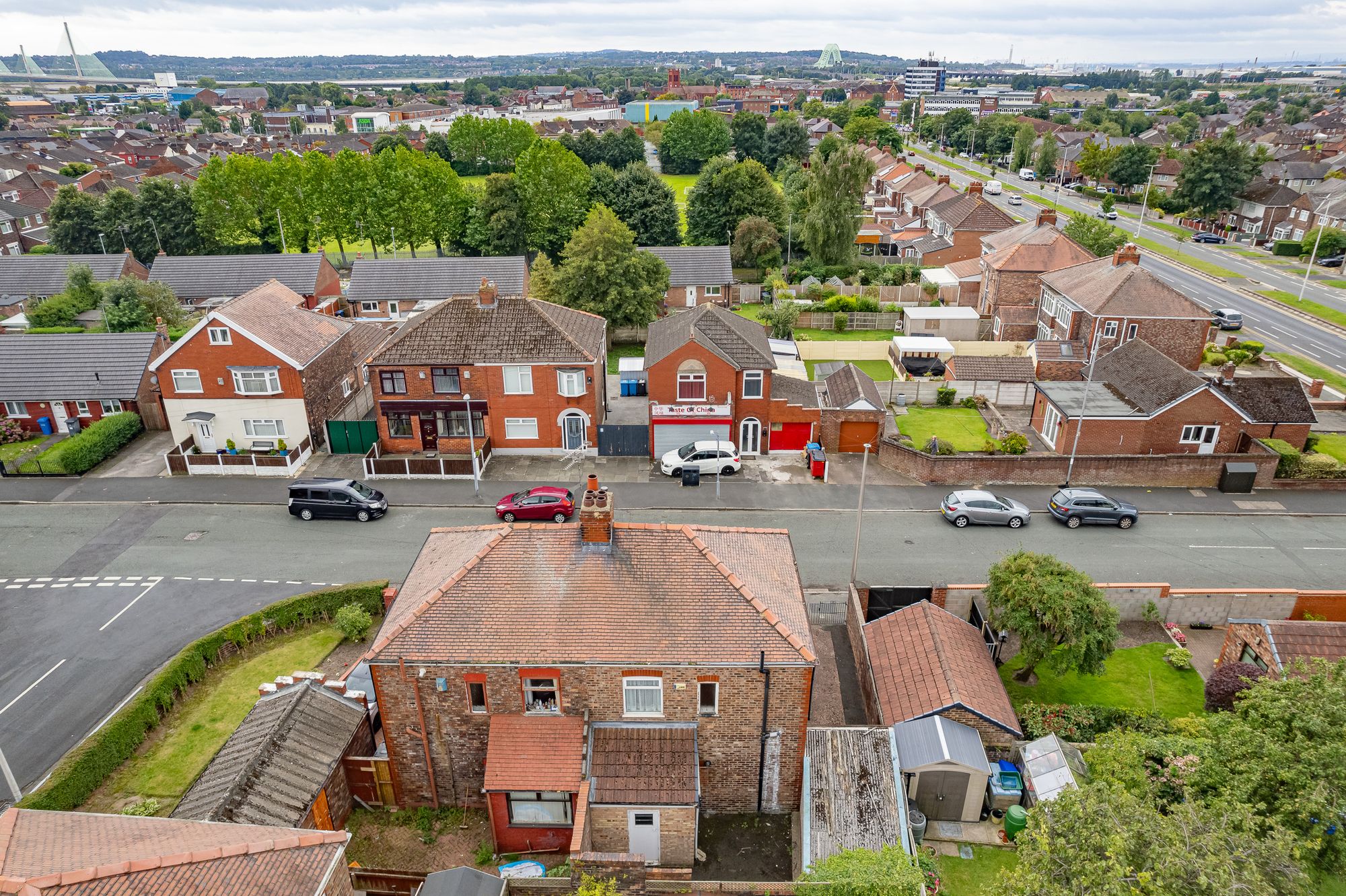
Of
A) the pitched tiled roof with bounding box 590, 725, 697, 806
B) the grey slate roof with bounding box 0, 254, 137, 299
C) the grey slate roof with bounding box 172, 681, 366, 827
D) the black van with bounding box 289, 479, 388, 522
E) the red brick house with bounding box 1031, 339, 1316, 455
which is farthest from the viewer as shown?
the grey slate roof with bounding box 0, 254, 137, 299

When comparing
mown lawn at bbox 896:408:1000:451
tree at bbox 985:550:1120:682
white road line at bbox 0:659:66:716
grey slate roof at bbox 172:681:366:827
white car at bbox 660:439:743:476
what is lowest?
white road line at bbox 0:659:66:716

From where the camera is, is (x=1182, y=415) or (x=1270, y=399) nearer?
(x=1182, y=415)

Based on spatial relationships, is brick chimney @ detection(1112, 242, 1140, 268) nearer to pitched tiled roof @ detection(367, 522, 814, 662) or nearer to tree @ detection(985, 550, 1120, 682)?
tree @ detection(985, 550, 1120, 682)

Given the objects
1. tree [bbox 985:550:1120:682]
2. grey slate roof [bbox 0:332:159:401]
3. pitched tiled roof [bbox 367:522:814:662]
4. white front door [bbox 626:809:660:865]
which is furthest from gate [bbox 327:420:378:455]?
tree [bbox 985:550:1120:682]

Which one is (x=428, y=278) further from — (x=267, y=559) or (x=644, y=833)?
(x=644, y=833)

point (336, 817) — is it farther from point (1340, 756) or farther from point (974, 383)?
point (974, 383)

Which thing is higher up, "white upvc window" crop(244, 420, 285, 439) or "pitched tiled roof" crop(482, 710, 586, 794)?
"pitched tiled roof" crop(482, 710, 586, 794)

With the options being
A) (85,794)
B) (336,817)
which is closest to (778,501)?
(336,817)

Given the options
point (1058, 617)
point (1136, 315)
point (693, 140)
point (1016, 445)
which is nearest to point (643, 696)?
point (1058, 617)
